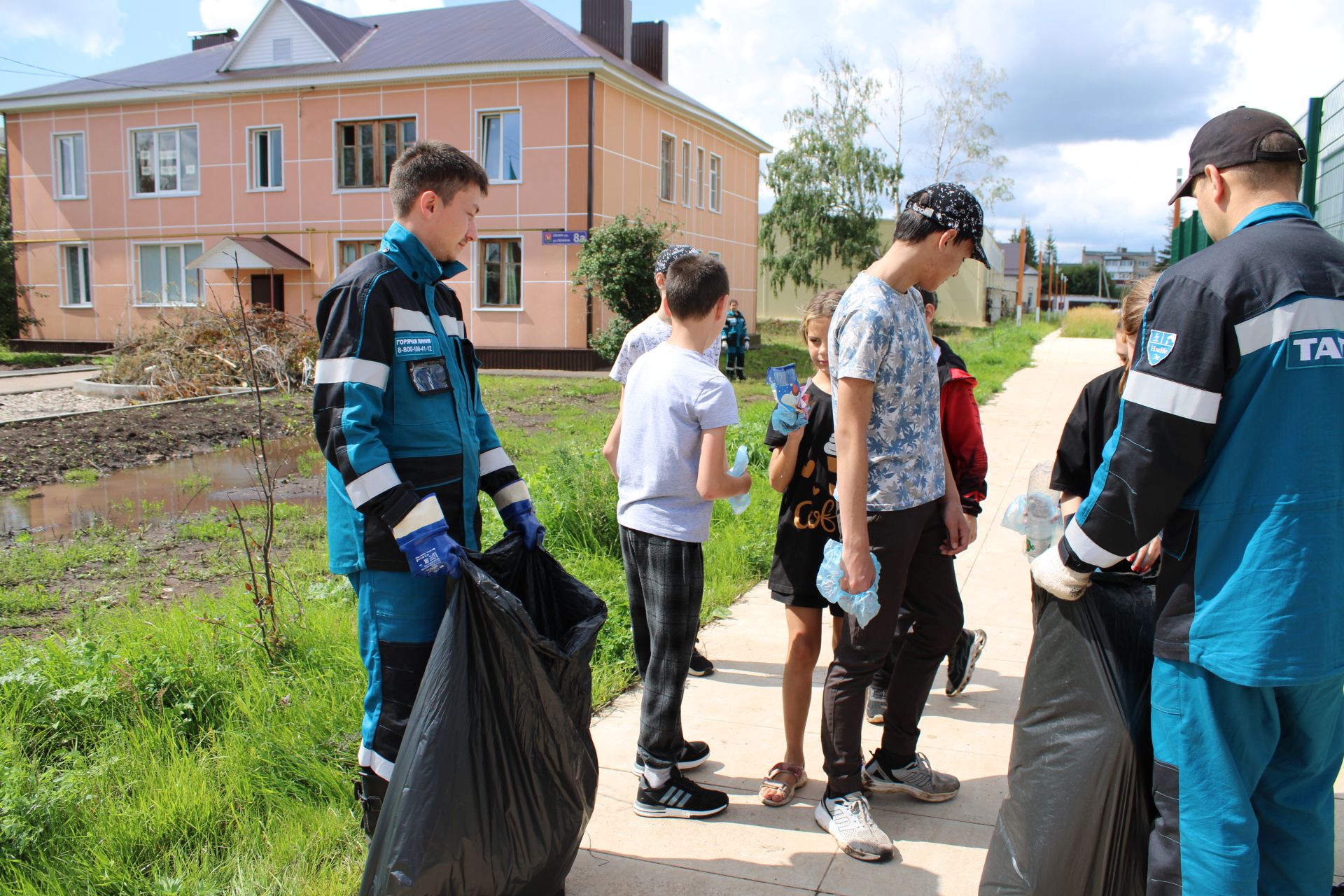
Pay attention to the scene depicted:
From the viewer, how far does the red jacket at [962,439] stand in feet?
12.1

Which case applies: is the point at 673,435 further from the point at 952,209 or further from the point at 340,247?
the point at 340,247

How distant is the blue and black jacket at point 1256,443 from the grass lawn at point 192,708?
2331 millimetres

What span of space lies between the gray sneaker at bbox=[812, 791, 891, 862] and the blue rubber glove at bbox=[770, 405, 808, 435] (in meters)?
1.16

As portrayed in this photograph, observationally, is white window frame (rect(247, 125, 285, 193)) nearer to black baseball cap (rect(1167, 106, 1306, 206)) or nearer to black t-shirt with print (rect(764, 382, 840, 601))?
black t-shirt with print (rect(764, 382, 840, 601))

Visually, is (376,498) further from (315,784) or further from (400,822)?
(315,784)

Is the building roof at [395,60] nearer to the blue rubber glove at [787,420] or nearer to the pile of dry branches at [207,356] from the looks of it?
the pile of dry branches at [207,356]

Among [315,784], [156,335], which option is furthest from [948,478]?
[156,335]

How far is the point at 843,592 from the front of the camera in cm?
288

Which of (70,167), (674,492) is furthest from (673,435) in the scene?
(70,167)

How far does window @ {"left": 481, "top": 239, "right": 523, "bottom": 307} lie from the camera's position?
24.6 metres

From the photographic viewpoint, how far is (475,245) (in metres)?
24.8

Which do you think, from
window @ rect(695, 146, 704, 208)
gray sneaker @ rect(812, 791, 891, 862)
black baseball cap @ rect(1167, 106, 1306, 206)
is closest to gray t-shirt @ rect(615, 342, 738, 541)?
gray sneaker @ rect(812, 791, 891, 862)

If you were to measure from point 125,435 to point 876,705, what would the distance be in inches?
423

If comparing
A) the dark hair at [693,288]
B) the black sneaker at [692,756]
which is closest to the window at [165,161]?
the dark hair at [693,288]
